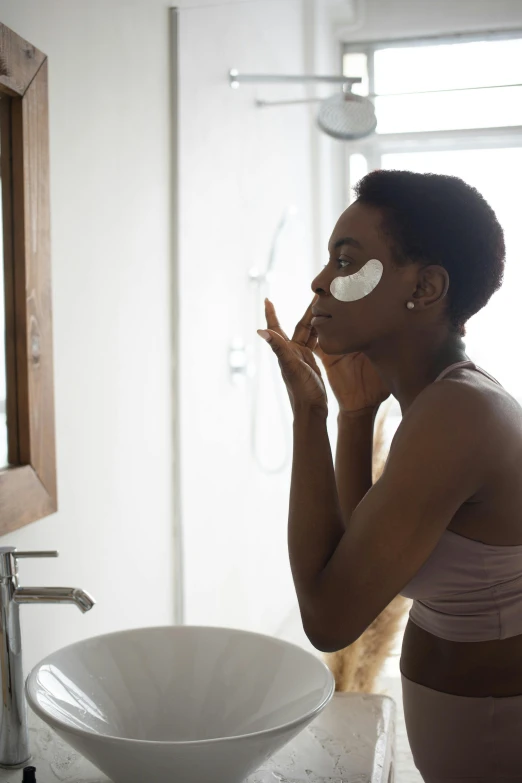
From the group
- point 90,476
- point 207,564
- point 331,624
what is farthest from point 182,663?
point 207,564

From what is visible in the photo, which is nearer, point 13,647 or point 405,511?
point 405,511

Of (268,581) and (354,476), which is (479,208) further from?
(268,581)

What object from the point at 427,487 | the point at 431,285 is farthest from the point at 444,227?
the point at 427,487

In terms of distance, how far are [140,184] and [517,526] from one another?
1.06 meters

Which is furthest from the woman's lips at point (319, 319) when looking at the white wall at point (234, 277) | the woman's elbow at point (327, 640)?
the white wall at point (234, 277)

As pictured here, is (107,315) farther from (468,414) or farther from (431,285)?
(468,414)

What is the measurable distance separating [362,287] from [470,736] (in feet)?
1.59

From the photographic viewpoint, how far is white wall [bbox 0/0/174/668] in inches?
48.0

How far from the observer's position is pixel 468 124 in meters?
1.54

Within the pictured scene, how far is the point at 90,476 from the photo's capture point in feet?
4.38

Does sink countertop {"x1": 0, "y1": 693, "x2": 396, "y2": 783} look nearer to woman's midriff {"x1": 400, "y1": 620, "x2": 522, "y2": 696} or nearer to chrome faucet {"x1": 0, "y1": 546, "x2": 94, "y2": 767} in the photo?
chrome faucet {"x1": 0, "y1": 546, "x2": 94, "y2": 767}

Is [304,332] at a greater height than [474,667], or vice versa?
[304,332]

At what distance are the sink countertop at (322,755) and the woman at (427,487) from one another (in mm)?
83

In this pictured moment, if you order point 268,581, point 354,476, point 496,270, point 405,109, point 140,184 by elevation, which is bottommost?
point 268,581
